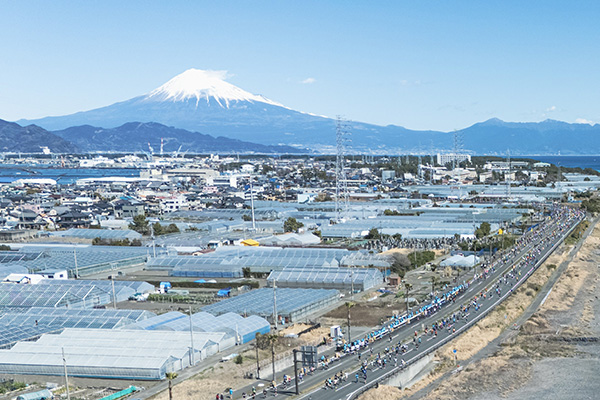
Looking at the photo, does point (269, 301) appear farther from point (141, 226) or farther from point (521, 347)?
point (141, 226)

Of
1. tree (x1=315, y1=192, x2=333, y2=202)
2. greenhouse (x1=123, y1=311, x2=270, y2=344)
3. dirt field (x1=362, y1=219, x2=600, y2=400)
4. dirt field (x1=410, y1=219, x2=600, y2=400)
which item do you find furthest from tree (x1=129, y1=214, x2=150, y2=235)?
dirt field (x1=410, y1=219, x2=600, y2=400)

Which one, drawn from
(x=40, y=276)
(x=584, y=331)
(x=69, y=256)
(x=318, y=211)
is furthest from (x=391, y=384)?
(x=318, y=211)

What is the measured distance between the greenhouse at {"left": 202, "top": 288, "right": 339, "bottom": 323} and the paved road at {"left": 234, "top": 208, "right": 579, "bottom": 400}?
16.9ft

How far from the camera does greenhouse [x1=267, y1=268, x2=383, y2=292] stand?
36.4 m

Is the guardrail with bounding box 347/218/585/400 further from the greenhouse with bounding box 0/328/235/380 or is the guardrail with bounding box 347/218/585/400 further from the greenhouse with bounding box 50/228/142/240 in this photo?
the greenhouse with bounding box 50/228/142/240

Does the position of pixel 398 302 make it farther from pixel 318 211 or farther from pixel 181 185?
pixel 181 185

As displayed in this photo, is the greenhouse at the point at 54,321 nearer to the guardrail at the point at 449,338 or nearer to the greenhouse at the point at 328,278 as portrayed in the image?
the greenhouse at the point at 328,278

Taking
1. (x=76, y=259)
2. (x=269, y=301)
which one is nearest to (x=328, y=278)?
(x=269, y=301)

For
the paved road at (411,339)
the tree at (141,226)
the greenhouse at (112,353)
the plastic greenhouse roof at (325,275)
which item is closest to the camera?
the paved road at (411,339)

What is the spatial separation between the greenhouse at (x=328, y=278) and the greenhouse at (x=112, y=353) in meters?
11.3

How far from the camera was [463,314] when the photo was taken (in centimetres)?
2969

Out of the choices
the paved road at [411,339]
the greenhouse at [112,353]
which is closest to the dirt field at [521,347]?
the paved road at [411,339]

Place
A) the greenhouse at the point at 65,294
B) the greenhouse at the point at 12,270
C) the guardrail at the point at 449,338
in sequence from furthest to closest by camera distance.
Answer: the greenhouse at the point at 12,270 < the greenhouse at the point at 65,294 < the guardrail at the point at 449,338

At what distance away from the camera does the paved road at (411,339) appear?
67.7ft
